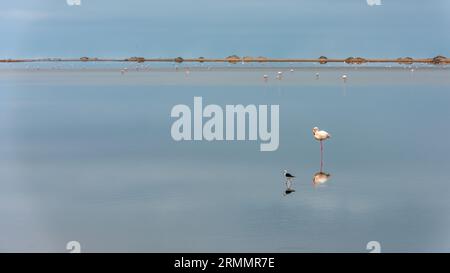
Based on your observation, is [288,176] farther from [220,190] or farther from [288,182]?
[220,190]

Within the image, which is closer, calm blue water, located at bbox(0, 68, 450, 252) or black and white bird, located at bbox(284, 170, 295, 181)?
calm blue water, located at bbox(0, 68, 450, 252)

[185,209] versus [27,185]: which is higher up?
[27,185]

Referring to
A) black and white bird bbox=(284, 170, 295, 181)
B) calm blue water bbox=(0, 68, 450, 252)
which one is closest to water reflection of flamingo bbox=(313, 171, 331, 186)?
calm blue water bbox=(0, 68, 450, 252)

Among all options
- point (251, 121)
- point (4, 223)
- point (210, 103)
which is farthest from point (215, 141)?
point (210, 103)

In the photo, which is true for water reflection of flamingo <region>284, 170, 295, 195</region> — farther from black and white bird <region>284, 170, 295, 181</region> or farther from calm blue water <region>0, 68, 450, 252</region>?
calm blue water <region>0, 68, 450, 252</region>

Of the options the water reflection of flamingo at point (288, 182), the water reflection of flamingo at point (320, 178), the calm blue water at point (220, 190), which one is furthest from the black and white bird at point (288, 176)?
the water reflection of flamingo at point (320, 178)

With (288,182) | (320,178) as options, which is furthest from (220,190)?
(320,178)

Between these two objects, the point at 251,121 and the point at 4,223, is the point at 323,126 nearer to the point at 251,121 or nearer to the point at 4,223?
the point at 251,121

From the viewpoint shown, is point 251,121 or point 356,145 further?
point 251,121

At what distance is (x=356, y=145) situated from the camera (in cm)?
2381

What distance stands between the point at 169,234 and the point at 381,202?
4424mm

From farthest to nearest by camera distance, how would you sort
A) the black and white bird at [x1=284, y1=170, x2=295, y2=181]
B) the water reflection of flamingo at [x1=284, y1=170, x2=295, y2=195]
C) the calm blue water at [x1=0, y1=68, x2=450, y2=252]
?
1. the black and white bird at [x1=284, y1=170, x2=295, y2=181]
2. the water reflection of flamingo at [x1=284, y1=170, x2=295, y2=195]
3. the calm blue water at [x1=0, y1=68, x2=450, y2=252]
